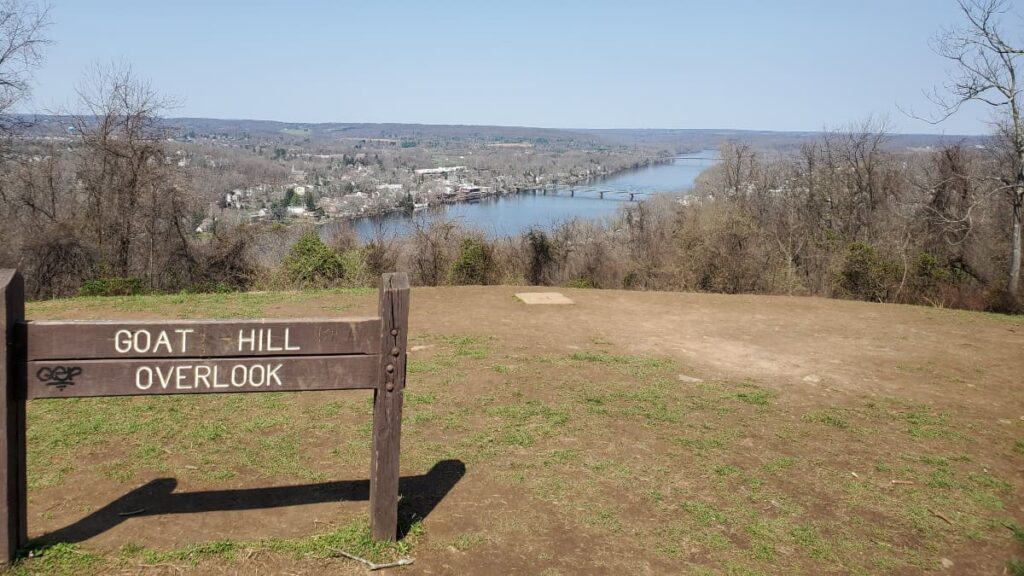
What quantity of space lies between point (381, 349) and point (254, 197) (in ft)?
112

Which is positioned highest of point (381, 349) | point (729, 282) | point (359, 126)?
point (359, 126)

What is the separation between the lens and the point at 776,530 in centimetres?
434

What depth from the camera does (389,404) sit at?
3.68 meters

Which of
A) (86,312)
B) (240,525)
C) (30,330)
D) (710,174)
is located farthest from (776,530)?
(710,174)

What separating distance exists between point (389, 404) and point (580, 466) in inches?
79.8

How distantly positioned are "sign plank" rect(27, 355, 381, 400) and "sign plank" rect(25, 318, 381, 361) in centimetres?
4

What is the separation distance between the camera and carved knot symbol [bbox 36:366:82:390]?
3.31 metres

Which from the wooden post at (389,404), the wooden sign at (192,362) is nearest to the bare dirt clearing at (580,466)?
the wooden post at (389,404)

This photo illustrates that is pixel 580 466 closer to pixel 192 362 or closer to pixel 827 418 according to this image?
pixel 827 418

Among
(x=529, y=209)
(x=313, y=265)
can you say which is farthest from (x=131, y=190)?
(x=529, y=209)

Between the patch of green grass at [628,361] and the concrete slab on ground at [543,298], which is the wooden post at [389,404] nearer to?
the patch of green grass at [628,361]

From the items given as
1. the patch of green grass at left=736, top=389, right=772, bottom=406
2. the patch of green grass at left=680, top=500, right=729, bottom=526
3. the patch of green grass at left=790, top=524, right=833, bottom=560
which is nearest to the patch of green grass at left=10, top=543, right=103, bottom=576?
the patch of green grass at left=680, top=500, right=729, bottom=526

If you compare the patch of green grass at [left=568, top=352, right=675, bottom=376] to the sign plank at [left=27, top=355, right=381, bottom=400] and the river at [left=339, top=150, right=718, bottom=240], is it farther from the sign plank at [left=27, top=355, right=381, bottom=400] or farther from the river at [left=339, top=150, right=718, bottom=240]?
the river at [left=339, top=150, right=718, bottom=240]

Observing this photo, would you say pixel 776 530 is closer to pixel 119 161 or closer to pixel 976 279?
pixel 976 279
